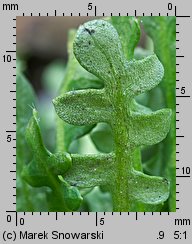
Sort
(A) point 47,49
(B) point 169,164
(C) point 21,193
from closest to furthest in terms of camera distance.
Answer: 1. (B) point 169,164
2. (C) point 21,193
3. (A) point 47,49

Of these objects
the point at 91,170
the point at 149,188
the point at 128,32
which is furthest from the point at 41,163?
the point at 128,32

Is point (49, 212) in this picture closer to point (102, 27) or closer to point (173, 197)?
point (173, 197)

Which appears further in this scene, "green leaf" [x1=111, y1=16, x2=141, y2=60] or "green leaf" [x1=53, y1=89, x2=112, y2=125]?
"green leaf" [x1=111, y1=16, x2=141, y2=60]

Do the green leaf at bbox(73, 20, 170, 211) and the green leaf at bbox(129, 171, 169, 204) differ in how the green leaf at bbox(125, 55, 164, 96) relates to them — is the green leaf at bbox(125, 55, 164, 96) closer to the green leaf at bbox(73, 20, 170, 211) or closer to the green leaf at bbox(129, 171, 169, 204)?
the green leaf at bbox(73, 20, 170, 211)

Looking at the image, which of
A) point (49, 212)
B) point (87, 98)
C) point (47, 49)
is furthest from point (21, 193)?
point (47, 49)

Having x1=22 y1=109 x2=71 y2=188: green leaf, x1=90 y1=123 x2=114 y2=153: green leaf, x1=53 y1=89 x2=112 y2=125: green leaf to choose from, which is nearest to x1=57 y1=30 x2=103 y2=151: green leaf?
x1=90 y1=123 x2=114 y2=153: green leaf

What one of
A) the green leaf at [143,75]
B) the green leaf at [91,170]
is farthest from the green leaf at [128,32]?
the green leaf at [91,170]
